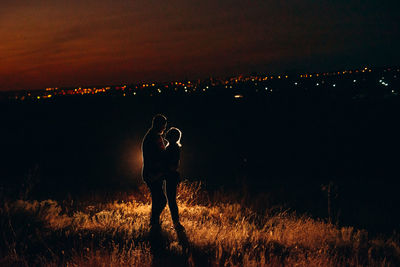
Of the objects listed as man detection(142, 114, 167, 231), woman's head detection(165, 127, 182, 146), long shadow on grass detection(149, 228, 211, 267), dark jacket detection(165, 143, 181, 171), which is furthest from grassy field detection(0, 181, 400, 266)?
woman's head detection(165, 127, 182, 146)

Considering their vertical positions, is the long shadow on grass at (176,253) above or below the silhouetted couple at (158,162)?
below

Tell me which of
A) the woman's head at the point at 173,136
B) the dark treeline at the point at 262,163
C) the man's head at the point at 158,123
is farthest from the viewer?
the dark treeline at the point at 262,163

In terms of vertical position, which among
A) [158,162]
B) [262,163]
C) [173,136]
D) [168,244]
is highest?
[173,136]

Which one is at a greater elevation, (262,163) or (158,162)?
(158,162)

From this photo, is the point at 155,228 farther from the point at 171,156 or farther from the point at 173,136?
the point at 173,136

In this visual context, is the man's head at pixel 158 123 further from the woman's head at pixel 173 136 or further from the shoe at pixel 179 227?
the shoe at pixel 179 227

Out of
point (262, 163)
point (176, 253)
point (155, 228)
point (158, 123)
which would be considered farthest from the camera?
point (262, 163)

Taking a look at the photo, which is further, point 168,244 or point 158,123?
point 158,123

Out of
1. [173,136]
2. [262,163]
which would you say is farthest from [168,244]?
[262,163]

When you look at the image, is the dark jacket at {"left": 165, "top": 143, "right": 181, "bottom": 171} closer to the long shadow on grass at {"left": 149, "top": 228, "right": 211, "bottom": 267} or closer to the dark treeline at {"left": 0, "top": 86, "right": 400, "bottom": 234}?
the long shadow on grass at {"left": 149, "top": 228, "right": 211, "bottom": 267}

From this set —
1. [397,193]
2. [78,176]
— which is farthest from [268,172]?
[78,176]

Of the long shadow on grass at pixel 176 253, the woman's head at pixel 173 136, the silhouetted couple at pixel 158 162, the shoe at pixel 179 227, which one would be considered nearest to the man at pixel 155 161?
the silhouetted couple at pixel 158 162

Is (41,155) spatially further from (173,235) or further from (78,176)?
(173,235)

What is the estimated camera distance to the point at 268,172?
1875 cm
